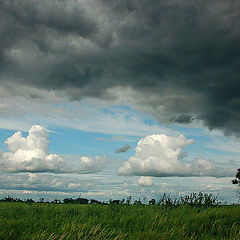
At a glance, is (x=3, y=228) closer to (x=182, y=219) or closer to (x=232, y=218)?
(x=182, y=219)

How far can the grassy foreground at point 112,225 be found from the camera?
1057 cm

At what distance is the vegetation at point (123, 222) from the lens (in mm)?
10773

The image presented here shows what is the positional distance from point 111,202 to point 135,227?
7.46 m

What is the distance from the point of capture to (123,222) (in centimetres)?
1367

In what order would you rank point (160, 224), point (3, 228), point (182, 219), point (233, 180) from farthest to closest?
point (233, 180) < point (182, 219) < point (160, 224) < point (3, 228)

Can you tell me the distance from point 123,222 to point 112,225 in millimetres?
659

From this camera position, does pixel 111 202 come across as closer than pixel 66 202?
Yes

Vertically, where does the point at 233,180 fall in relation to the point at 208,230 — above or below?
above

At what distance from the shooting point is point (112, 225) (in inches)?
522

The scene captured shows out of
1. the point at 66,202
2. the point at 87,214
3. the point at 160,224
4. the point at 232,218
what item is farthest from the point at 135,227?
the point at 66,202

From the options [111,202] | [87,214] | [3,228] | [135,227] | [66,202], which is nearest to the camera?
[3,228]

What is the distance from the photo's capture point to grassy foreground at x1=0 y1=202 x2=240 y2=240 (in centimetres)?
1057

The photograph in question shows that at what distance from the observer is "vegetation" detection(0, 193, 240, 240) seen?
35.3 ft

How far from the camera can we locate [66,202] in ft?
77.6
